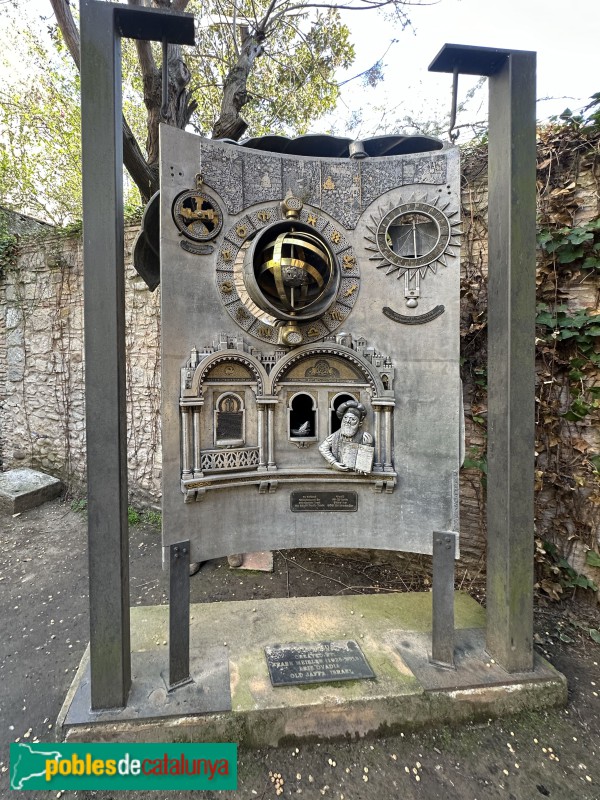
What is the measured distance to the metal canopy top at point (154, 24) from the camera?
2.30 m

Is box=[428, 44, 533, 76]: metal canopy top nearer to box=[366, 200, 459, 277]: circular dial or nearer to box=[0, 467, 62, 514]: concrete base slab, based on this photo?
box=[366, 200, 459, 277]: circular dial

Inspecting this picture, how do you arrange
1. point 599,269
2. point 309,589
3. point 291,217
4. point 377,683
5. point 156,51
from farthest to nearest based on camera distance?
point 156,51, point 309,589, point 599,269, point 291,217, point 377,683

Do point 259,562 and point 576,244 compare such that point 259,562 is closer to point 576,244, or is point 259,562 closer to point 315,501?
point 315,501

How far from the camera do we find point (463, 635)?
3023 mm

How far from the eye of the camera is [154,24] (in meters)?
2.39

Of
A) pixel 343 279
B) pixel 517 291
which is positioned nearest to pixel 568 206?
pixel 517 291

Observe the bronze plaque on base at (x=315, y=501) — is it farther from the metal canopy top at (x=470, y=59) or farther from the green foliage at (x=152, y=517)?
the green foliage at (x=152, y=517)

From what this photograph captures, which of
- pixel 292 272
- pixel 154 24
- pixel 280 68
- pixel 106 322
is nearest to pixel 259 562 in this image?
pixel 106 322

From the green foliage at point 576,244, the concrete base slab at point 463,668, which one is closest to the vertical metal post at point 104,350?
the concrete base slab at point 463,668

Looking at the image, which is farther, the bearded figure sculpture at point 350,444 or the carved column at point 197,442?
the bearded figure sculpture at point 350,444

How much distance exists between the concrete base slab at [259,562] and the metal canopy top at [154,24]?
5.22 metres

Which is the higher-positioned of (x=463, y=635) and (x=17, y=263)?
(x=17, y=263)

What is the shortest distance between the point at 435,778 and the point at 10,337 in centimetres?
911

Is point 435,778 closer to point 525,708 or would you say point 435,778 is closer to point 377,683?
point 377,683
